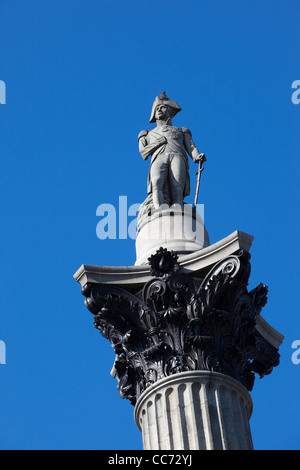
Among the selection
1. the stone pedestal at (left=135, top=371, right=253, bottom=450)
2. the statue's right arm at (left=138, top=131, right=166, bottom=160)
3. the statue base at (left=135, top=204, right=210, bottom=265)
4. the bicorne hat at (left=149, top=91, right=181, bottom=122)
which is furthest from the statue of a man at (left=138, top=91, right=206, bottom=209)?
the stone pedestal at (left=135, top=371, right=253, bottom=450)

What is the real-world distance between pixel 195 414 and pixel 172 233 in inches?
200

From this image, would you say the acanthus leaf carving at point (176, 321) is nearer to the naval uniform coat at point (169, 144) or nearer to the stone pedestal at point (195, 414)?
the stone pedestal at point (195, 414)

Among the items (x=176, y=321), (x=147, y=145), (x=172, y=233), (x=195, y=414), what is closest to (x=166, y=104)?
(x=147, y=145)

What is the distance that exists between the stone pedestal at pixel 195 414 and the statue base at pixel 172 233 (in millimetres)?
3442

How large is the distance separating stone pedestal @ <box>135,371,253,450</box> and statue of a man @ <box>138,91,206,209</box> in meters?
5.63

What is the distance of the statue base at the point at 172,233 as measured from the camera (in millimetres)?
27203

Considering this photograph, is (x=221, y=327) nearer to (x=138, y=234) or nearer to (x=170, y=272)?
(x=170, y=272)

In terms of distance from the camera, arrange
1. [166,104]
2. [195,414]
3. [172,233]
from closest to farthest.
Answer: [195,414]
[172,233]
[166,104]

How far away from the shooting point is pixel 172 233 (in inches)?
1083

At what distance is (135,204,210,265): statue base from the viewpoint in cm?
2720

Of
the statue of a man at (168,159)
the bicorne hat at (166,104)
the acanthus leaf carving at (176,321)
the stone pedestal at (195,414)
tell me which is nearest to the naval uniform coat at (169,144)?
the statue of a man at (168,159)

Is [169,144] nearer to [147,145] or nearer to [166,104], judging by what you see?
[147,145]
